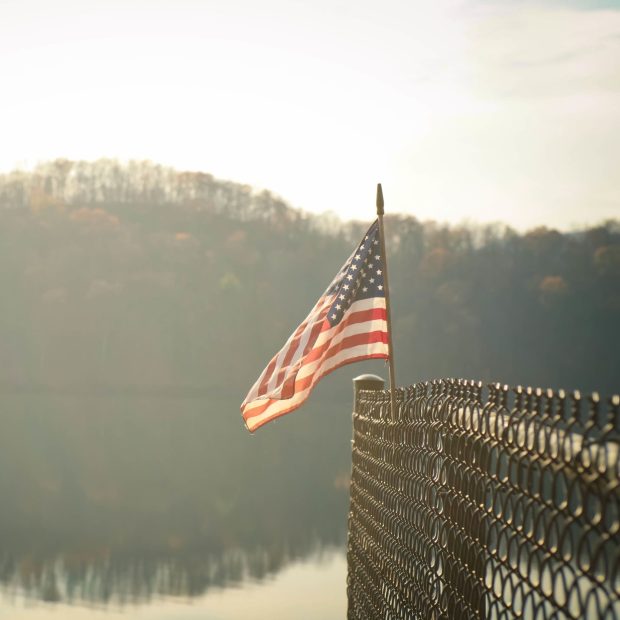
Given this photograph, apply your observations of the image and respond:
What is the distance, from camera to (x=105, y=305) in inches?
3487

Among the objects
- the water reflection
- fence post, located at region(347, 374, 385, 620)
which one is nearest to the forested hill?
the water reflection

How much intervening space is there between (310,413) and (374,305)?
54.9 meters

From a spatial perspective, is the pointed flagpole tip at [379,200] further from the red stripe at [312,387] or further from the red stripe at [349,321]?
the red stripe at [312,387]

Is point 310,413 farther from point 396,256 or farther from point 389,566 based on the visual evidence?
point 389,566

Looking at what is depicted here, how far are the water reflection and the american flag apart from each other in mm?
6937

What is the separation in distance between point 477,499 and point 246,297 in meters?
88.0

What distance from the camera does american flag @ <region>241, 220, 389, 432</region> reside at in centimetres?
594

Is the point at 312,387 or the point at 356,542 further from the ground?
the point at 312,387

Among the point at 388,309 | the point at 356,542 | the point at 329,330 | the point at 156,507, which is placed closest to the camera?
the point at 388,309

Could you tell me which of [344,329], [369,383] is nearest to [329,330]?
[344,329]

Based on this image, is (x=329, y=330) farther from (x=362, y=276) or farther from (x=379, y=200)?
(x=379, y=200)

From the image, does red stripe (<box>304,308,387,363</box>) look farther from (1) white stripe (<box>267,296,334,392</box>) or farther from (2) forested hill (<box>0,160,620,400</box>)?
(2) forested hill (<box>0,160,620,400</box>)

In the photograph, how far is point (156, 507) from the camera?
20.6 meters

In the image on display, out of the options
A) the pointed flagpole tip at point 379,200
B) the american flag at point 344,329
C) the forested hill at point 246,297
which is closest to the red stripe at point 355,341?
the american flag at point 344,329
